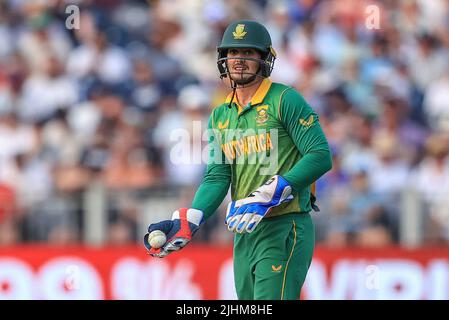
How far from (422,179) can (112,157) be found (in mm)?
3494

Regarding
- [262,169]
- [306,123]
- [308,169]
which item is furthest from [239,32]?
[308,169]

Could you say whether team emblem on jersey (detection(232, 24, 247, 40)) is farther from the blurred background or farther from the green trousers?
the blurred background

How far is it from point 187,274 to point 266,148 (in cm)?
522

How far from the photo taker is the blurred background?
11297 mm

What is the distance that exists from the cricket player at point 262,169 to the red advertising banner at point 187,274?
186 inches

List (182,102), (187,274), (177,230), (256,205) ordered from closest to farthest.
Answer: (256,205), (177,230), (187,274), (182,102)

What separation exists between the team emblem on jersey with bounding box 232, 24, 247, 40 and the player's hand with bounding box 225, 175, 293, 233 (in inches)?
36.6

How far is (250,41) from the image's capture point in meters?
6.54

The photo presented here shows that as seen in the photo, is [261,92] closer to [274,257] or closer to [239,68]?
[239,68]

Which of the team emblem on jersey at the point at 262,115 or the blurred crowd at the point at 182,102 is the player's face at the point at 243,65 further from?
the blurred crowd at the point at 182,102

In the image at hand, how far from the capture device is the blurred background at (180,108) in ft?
37.1

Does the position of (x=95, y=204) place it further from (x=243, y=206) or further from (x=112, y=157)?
(x=243, y=206)
